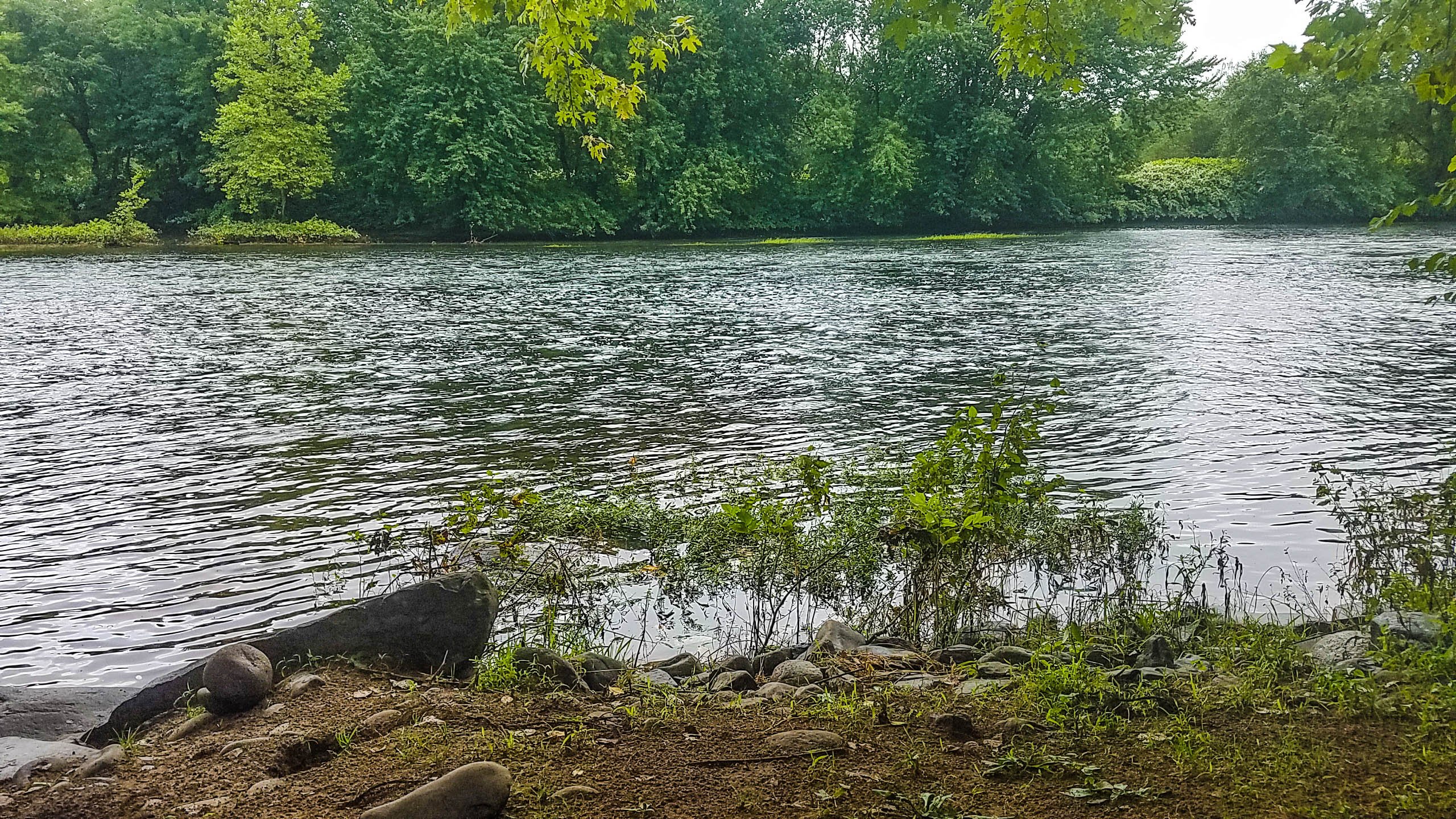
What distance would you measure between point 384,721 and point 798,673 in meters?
2.17

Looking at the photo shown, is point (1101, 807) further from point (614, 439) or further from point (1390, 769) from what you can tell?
point (614, 439)

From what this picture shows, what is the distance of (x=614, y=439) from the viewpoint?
12562mm

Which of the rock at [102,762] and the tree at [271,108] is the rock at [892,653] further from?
the tree at [271,108]

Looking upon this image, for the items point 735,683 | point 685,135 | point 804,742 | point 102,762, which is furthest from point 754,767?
point 685,135

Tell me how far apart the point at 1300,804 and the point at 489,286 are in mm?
29810

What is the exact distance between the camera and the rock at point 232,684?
4906mm

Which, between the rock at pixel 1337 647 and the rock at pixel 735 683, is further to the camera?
the rock at pixel 735 683

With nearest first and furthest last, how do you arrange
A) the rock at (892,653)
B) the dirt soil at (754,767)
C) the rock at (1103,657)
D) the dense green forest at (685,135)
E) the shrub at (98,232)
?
the dirt soil at (754,767) < the rock at (1103,657) < the rock at (892,653) < the shrub at (98,232) < the dense green forest at (685,135)

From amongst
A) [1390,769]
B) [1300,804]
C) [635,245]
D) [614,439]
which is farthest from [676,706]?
[635,245]

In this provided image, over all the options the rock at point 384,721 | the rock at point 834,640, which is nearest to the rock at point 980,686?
the rock at point 834,640

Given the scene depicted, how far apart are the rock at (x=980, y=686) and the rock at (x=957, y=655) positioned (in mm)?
787

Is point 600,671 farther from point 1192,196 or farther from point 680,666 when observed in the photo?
point 1192,196

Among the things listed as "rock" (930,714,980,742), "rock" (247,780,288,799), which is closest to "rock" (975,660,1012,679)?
"rock" (930,714,980,742)

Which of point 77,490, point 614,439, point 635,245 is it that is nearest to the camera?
point 77,490
